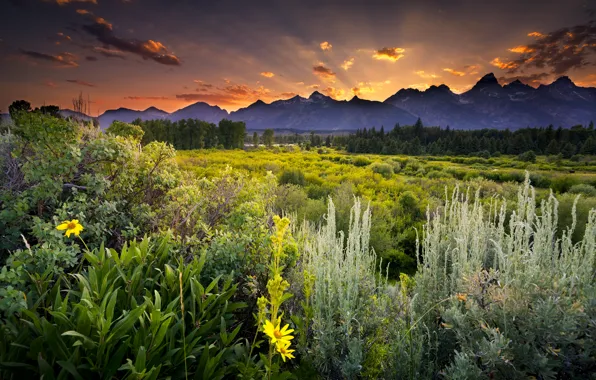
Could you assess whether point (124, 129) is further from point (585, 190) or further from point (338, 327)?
point (585, 190)

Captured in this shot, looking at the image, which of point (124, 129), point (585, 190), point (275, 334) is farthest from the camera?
point (585, 190)

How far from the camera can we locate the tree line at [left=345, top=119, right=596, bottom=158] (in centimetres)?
3622

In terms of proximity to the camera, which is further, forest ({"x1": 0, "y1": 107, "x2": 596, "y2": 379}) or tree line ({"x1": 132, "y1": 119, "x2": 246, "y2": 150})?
tree line ({"x1": 132, "y1": 119, "x2": 246, "y2": 150})

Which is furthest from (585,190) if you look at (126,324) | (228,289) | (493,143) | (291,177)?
(493,143)

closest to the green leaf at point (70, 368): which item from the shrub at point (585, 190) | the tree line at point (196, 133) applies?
the shrub at point (585, 190)

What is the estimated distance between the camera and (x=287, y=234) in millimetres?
3852

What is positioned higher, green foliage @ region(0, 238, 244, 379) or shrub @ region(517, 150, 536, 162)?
shrub @ region(517, 150, 536, 162)

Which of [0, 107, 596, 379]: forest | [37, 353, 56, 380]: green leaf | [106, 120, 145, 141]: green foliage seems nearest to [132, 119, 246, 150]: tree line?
[106, 120, 145, 141]: green foliage

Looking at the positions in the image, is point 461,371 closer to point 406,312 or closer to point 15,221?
point 406,312

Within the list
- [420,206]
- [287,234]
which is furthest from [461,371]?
[420,206]

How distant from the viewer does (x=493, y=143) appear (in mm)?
54969

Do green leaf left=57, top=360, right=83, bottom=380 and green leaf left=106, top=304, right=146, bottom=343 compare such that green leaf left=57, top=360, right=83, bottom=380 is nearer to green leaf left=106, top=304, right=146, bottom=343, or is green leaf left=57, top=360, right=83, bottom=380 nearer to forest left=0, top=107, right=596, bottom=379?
forest left=0, top=107, right=596, bottom=379

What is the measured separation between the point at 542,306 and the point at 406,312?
1357mm

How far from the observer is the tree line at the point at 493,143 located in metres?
36.2
